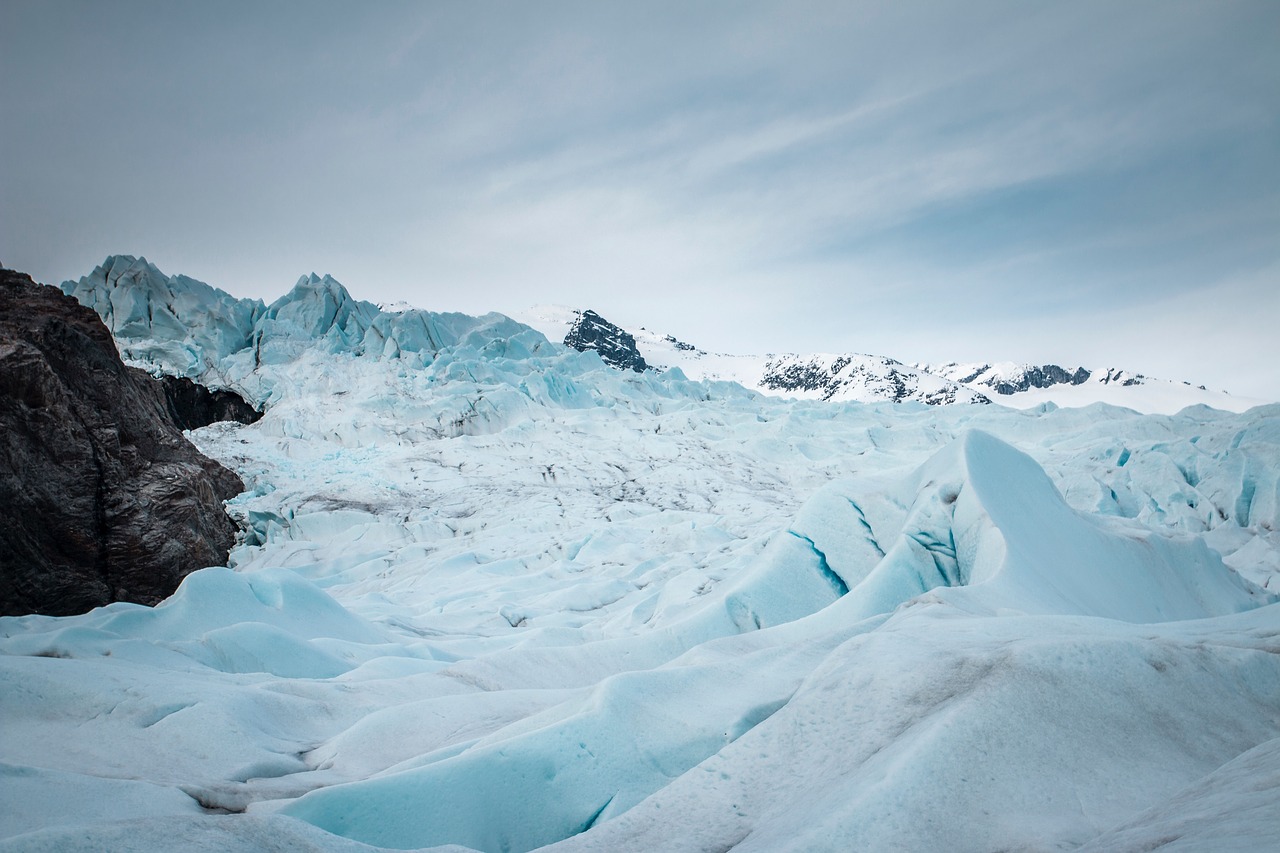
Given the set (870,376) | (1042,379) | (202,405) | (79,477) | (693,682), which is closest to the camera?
(693,682)

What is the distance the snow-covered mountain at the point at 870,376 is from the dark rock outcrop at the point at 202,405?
6084 centimetres

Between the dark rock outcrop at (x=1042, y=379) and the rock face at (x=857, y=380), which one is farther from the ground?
the rock face at (x=857, y=380)

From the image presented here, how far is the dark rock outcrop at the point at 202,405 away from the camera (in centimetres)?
2058

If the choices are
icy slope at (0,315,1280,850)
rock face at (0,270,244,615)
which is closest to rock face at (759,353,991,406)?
icy slope at (0,315,1280,850)

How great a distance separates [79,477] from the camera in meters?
7.31

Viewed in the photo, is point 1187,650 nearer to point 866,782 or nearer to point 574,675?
point 866,782

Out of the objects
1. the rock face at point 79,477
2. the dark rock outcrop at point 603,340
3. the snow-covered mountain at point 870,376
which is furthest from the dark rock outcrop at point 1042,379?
the rock face at point 79,477

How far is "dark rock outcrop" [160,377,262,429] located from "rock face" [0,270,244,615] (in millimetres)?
12919

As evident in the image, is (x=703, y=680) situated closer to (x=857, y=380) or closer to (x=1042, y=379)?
(x=857, y=380)

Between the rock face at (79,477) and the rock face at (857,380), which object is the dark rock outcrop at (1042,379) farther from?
the rock face at (79,477)

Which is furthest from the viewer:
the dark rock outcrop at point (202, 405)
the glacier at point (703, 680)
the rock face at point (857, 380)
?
the rock face at point (857, 380)

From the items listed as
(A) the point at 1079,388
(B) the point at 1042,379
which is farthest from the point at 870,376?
(B) the point at 1042,379

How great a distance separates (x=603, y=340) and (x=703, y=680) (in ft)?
257

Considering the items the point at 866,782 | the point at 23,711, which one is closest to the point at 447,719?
the point at 23,711
